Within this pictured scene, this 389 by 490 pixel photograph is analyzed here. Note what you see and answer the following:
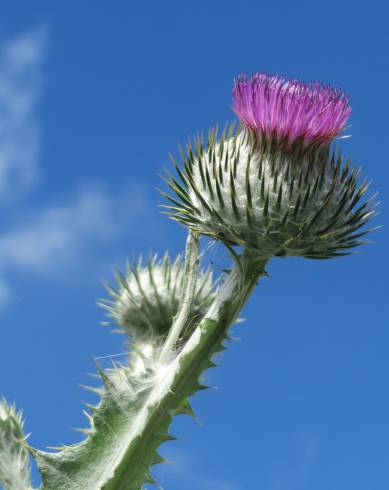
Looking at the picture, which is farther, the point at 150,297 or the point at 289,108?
the point at 150,297

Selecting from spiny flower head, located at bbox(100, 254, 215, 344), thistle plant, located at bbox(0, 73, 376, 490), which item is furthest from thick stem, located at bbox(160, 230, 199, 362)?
spiny flower head, located at bbox(100, 254, 215, 344)

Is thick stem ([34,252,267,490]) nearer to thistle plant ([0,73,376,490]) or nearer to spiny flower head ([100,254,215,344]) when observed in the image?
thistle plant ([0,73,376,490])

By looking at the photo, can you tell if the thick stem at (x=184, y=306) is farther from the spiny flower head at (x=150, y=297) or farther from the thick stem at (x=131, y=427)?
the spiny flower head at (x=150, y=297)

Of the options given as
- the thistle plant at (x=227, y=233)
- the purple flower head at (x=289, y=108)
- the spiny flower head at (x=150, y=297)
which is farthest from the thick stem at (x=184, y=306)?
the spiny flower head at (x=150, y=297)

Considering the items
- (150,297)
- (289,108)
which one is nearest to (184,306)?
(289,108)

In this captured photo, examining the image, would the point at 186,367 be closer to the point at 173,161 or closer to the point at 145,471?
the point at 145,471

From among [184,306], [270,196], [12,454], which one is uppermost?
[270,196]

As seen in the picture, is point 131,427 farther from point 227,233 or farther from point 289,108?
point 289,108
